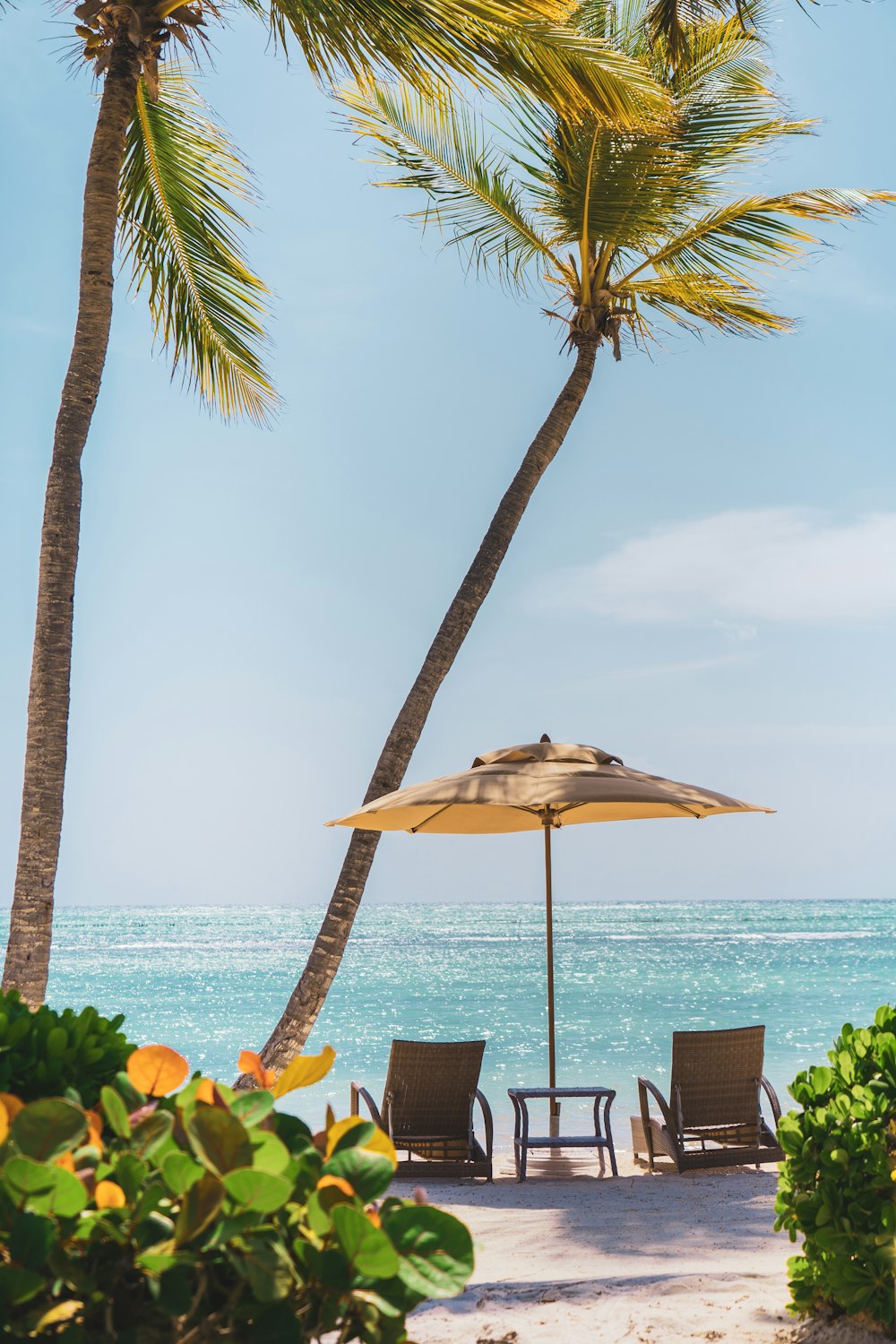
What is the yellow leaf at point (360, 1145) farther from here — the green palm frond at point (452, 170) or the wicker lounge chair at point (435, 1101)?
the green palm frond at point (452, 170)

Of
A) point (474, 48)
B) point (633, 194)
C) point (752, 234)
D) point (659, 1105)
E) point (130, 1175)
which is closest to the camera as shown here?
point (130, 1175)

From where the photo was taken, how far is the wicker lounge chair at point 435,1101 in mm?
6387

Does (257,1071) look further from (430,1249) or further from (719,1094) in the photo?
(719,1094)

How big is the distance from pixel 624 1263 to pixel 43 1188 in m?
3.65

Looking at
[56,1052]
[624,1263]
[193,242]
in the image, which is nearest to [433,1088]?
[624,1263]

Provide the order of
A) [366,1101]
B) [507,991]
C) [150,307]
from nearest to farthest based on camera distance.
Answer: [366,1101], [150,307], [507,991]

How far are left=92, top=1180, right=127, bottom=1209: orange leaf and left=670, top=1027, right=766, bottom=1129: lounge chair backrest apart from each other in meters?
5.68

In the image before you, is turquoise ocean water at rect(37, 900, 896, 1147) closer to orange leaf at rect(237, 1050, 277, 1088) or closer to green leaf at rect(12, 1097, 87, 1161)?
orange leaf at rect(237, 1050, 277, 1088)

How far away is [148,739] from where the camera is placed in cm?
5194

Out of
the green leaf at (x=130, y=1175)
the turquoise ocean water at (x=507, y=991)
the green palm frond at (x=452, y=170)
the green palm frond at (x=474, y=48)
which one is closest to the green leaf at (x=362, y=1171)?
the green leaf at (x=130, y=1175)

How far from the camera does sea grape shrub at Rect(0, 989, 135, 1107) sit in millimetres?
1989

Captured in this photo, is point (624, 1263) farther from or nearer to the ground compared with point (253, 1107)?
nearer to the ground

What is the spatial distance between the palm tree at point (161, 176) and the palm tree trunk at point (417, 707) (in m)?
1.95

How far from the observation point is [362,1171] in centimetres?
135
